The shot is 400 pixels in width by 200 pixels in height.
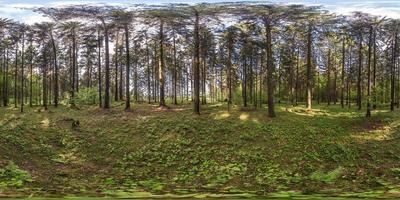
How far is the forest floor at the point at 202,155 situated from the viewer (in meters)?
21.5

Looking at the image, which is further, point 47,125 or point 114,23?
point 114,23

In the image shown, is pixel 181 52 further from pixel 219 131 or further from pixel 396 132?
pixel 396 132

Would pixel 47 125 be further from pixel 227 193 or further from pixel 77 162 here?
pixel 227 193

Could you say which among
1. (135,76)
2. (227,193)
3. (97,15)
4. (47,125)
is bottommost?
(227,193)

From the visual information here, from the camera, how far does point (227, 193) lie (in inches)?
789

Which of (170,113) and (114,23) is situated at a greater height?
(114,23)

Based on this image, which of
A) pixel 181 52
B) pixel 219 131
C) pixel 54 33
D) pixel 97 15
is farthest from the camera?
pixel 181 52


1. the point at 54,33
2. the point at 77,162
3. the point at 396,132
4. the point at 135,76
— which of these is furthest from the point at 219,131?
the point at 135,76

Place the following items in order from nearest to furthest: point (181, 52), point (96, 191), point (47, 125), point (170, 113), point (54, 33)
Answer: point (96, 191), point (47, 125), point (170, 113), point (54, 33), point (181, 52)

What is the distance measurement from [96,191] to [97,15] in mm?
26089

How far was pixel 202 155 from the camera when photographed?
2831 cm

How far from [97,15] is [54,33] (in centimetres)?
1233

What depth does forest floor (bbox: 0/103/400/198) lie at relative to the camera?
21516 millimetres

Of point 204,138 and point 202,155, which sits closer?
point 202,155
